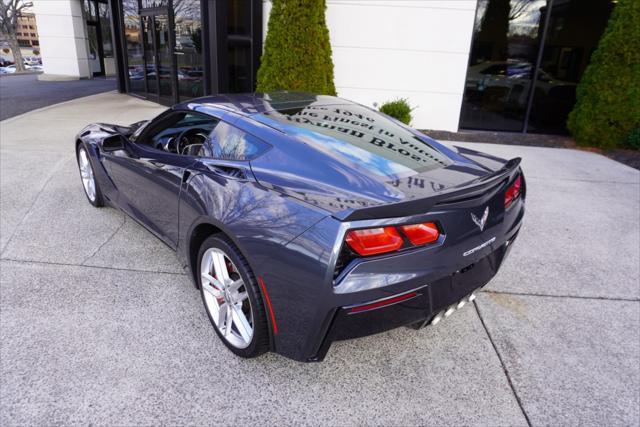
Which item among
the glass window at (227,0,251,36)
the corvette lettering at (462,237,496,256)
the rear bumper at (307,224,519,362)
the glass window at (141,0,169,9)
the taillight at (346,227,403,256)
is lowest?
the rear bumper at (307,224,519,362)

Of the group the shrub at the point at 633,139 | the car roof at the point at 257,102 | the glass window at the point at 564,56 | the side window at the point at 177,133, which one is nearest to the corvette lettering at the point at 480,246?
the car roof at the point at 257,102

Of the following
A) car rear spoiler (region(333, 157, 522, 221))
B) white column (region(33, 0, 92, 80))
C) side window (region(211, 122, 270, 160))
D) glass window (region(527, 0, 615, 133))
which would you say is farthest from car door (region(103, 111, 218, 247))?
white column (region(33, 0, 92, 80))

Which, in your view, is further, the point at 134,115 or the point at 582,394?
the point at 134,115

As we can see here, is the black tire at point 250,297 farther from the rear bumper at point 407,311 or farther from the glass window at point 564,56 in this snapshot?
the glass window at point 564,56

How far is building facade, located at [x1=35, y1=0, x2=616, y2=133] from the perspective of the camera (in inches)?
360

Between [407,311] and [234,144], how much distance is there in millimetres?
1412

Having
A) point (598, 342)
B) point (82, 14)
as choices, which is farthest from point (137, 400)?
point (82, 14)

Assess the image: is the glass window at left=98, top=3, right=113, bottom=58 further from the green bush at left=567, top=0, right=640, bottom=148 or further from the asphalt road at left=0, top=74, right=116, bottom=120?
the green bush at left=567, top=0, right=640, bottom=148

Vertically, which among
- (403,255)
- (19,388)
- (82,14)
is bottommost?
(19,388)

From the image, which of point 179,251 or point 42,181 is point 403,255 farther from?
point 42,181

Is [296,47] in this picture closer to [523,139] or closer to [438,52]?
[438,52]

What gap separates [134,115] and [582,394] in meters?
10.3

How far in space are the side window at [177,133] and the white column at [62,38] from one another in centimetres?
2042

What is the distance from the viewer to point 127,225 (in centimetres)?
428
